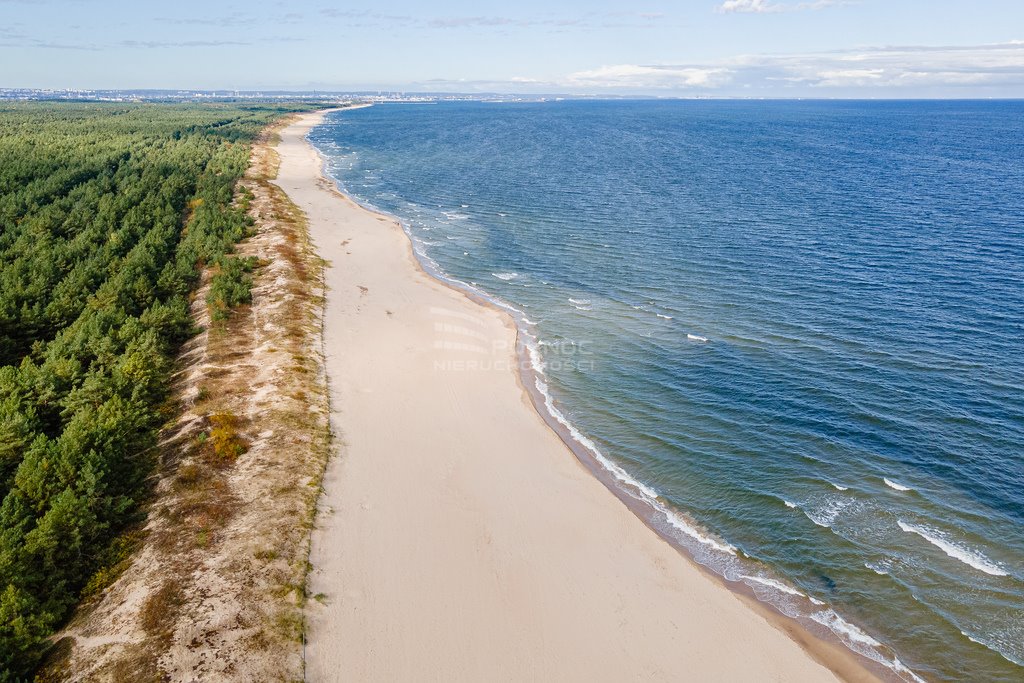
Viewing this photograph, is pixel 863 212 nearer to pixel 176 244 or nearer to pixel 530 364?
pixel 530 364

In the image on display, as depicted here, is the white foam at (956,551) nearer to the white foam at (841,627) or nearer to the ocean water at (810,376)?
the ocean water at (810,376)

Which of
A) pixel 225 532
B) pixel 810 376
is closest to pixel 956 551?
pixel 810 376

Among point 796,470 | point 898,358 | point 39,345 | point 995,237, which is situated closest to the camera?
point 796,470

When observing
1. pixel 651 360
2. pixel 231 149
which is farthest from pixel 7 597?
pixel 231 149

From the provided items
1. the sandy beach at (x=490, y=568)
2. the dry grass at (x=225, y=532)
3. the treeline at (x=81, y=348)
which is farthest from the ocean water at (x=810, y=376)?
the treeline at (x=81, y=348)

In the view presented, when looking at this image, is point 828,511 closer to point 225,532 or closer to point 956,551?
point 956,551

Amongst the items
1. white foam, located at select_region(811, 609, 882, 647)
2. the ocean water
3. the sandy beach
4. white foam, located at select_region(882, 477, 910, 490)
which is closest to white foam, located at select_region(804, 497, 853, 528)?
the ocean water
